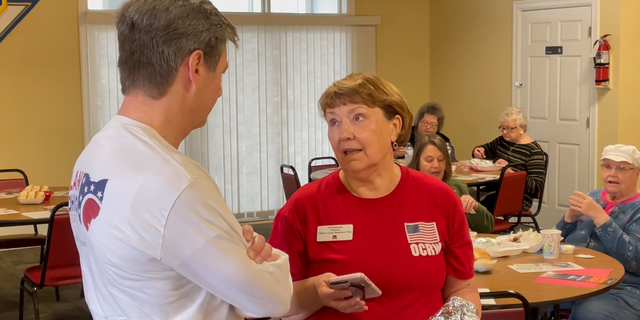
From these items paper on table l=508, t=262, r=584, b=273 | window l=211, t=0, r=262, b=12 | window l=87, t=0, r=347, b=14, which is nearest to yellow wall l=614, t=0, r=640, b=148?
window l=87, t=0, r=347, b=14

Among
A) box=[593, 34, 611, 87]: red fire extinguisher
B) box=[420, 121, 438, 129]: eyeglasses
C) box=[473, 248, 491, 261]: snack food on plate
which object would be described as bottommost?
box=[473, 248, 491, 261]: snack food on plate

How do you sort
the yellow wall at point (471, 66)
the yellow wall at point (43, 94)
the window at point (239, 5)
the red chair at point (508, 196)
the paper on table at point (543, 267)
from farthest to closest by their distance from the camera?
the yellow wall at point (471, 66) < the window at point (239, 5) < the yellow wall at point (43, 94) < the red chair at point (508, 196) < the paper on table at point (543, 267)

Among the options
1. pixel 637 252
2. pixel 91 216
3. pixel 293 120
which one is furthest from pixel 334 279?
pixel 293 120

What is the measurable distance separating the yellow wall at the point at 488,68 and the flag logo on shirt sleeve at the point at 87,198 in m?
6.57

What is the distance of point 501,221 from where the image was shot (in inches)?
225

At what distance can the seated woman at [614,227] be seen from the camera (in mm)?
3369

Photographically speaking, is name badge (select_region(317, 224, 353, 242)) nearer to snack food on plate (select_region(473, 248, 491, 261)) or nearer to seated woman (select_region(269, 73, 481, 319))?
seated woman (select_region(269, 73, 481, 319))

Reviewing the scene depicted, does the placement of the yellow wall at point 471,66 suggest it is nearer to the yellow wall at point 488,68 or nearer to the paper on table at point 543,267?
the yellow wall at point 488,68

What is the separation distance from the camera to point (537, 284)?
8.96 ft

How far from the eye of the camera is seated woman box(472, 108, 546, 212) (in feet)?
20.3

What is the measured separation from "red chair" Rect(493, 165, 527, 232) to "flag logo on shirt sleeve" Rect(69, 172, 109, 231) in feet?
15.1

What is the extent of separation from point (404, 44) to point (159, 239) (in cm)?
861

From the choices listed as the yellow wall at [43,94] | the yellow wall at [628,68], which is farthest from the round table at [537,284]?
the yellow wall at [43,94]

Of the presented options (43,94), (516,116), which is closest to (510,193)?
(516,116)
